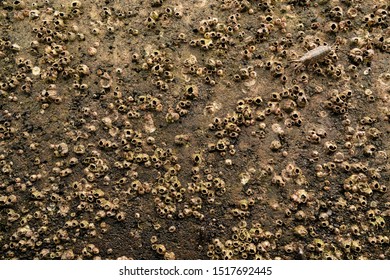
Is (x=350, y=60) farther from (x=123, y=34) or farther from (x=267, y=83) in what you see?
(x=123, y=34)

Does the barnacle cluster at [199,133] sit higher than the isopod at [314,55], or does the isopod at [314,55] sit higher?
the isopod at [314,55]

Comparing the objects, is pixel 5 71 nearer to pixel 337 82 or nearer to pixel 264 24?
pixel 264 24

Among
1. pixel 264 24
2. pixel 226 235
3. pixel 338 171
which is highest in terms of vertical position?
pixel 264 24

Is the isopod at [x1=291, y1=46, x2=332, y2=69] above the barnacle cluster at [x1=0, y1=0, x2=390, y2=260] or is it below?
above

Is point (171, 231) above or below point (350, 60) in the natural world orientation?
below

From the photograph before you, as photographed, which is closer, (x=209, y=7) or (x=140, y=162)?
(x=140, y=162)

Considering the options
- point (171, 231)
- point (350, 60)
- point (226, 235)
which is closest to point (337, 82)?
point (350, 60)

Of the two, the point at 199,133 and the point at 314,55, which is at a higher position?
the point at 314,55
